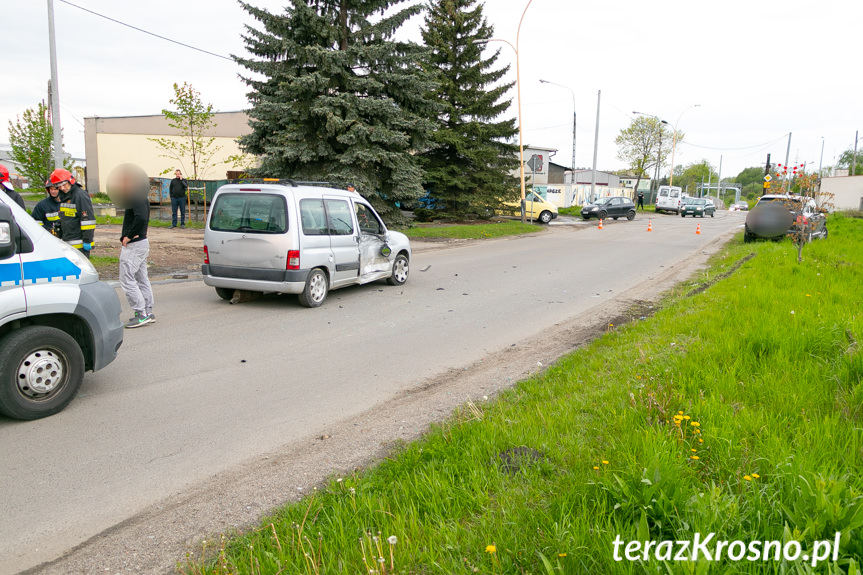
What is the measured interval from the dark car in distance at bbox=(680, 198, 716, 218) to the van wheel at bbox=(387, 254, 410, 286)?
4186 cm

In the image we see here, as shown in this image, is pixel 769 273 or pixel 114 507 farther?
pixel 769 273

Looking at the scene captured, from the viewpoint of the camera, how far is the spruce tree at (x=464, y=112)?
2638cm

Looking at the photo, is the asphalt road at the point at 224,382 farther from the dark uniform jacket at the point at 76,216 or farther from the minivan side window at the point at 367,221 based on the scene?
the dark uniform jacket at the point at 76,216

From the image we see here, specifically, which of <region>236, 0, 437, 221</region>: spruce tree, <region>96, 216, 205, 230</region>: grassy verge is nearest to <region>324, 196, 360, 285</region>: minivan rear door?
<region>236, 0, 437, 221</region>: spruce tree

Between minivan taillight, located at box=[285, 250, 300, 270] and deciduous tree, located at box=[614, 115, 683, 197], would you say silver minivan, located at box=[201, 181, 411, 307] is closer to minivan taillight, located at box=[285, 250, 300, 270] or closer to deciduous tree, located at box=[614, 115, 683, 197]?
minivan taillight, located at box=[285, 250, 300, 270]

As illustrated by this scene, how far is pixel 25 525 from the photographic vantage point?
122 inches

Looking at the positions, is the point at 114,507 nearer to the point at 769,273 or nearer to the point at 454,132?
the point at 769,273

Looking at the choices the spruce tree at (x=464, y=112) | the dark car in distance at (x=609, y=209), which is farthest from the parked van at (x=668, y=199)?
the spruce tree at (x=464, y=112)

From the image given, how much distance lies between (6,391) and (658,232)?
27536 mm

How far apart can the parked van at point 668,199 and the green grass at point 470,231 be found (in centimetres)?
2770

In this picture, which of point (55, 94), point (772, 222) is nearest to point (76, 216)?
point (55, 94)

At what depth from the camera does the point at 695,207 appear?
46.7m

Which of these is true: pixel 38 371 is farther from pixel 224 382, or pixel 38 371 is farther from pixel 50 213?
pixel 50 213

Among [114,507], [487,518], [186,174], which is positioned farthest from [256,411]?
[186,174]
